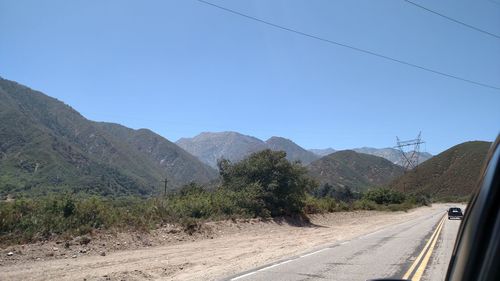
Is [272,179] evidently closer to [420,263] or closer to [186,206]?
[186,206]

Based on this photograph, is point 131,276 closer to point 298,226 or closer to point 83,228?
point 83,228

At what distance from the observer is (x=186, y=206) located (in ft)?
85.5

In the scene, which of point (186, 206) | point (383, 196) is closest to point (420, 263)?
point (186, 206)

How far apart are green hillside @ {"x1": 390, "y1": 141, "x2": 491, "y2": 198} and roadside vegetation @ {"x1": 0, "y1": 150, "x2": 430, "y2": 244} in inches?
3856

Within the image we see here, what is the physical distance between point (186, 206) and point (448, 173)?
470ft

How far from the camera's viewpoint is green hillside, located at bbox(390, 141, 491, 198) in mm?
134837

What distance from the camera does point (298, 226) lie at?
34406 mm

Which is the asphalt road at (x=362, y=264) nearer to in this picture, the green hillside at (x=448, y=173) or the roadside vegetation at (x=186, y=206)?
the roadside vegetation at (x=186, y=206)

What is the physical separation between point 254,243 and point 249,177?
1468 cm

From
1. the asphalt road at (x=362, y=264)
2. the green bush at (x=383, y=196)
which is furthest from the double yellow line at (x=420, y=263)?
the green bush at (x=383, y=196)

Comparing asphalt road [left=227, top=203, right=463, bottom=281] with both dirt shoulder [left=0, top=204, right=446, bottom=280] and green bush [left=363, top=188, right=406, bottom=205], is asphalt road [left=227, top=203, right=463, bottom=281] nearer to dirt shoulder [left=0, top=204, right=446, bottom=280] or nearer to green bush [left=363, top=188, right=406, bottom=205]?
dirt shoulder [left=0, top=204, right=446, bottom=280]

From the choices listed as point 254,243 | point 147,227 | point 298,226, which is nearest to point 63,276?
point 147,227

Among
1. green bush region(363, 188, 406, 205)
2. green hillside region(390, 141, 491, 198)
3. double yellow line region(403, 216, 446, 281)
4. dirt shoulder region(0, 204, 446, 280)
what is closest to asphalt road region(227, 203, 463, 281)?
double yellow line region(403, 216, 446, 281)

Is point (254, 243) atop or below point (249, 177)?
below
